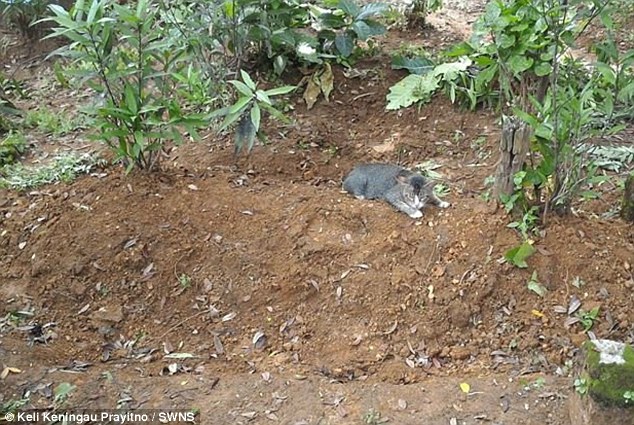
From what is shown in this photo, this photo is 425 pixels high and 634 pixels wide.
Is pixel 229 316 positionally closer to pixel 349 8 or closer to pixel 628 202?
pixel 628 202

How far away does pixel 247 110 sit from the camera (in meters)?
4.85

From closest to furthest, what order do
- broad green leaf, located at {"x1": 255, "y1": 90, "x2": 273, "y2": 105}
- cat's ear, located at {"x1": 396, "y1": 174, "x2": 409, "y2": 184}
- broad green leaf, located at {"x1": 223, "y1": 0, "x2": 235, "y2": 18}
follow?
broad green leaf, located at {"x1": 255, "y1": 90, "x2": 273, "y2": 105} → cat's ear, located at {"x1": 396, "y1": 174, "x2": 409, "y2": 184} → broad green leaf, located at {"x1": 223, "y1": 0, "x2": 235, "y2": 18}

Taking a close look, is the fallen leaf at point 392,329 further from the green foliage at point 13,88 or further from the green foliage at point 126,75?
the green foliage at point 13,88

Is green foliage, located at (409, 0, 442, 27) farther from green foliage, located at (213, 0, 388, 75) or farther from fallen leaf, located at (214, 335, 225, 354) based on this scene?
fallen leaf, located at (214, 335, 225, 354)

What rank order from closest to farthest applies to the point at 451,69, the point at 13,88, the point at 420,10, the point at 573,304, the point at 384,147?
the point at 573,304
the point at 384,147
the point at 451,69
the point at 13,88
the point at 420,10

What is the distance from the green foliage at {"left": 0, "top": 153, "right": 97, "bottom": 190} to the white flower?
1826mm

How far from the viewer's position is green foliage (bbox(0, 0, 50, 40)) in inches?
249

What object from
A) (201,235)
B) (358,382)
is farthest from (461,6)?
(358,382)

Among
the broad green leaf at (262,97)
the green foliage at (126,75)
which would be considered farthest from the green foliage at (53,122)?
the broad green leaf at (262,97)

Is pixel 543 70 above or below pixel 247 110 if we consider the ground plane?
above

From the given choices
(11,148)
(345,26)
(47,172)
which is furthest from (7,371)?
(345,26)

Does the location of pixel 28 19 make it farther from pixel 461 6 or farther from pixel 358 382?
pixel 358 382

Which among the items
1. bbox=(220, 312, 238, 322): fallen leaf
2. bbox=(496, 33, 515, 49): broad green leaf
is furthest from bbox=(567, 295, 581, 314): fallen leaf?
bbox=(220, 312, 238, 322): fallen leaf

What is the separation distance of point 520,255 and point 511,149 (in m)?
0.58
